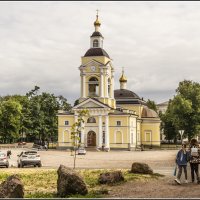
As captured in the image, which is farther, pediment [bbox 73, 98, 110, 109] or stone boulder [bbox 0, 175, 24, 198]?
pediment [bbox 73, 98, 110, 109]

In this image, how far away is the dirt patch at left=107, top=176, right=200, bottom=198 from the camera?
1596 cm

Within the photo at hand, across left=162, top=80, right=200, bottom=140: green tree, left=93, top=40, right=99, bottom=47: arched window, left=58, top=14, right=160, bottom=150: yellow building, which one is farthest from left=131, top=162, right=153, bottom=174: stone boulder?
left=93, top=40, right=99, bottom=47: arched window

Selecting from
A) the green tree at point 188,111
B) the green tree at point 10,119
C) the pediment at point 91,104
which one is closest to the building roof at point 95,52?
the pediment at point 91,104

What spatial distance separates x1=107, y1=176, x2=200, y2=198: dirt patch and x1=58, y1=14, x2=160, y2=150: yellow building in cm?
5527

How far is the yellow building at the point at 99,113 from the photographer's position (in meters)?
77.1

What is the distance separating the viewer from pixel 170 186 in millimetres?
18500

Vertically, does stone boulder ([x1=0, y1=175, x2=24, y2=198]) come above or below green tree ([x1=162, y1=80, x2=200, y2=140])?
below

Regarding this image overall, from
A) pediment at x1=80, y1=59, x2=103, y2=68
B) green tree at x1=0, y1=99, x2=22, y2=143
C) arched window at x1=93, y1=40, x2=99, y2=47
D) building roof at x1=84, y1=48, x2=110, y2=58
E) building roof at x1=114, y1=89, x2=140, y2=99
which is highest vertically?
arched window at x1=93, y1=40, x2=99, y2=47

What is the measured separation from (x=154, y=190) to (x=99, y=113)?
59708 millimetres

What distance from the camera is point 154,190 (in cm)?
1734

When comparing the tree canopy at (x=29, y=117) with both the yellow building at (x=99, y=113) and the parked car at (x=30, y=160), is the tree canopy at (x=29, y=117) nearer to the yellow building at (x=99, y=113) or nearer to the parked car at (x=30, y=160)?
the yellow building at (x=99, y=113)

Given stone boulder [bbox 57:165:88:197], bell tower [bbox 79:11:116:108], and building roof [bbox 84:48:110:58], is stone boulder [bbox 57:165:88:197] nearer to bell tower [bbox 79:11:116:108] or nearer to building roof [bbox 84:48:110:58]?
bell tower [bbox 79:11:116:108]

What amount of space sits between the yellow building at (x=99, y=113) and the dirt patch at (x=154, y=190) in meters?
55.3

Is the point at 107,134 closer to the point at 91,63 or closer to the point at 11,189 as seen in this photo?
the point at 91,63
